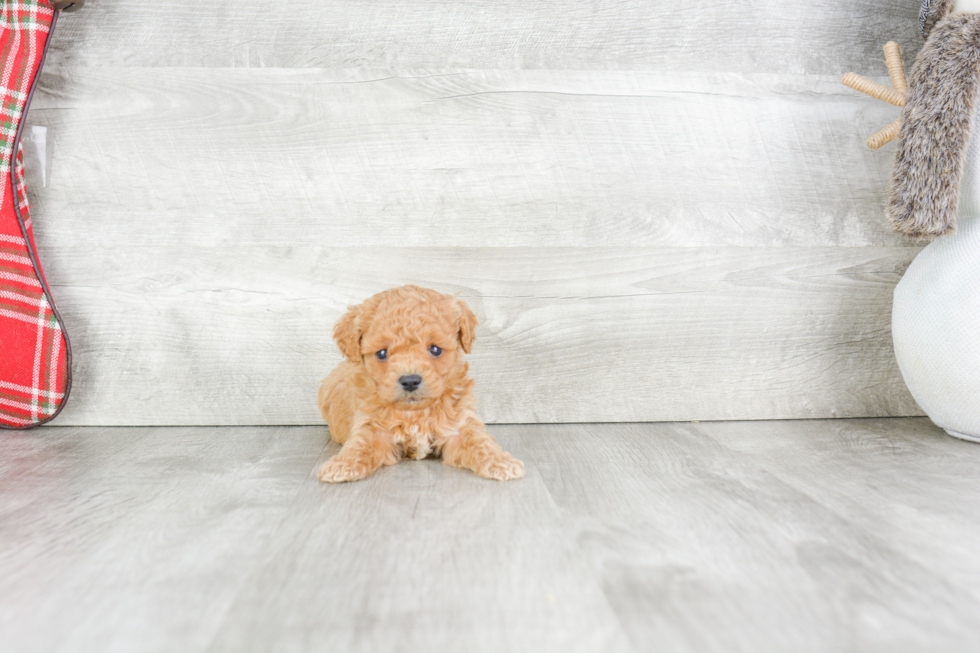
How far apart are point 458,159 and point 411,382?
0.60 m

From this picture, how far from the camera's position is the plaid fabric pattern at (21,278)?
1356 millimetres

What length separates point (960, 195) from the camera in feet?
4.37

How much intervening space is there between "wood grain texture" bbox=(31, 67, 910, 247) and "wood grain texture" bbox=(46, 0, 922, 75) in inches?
1.3

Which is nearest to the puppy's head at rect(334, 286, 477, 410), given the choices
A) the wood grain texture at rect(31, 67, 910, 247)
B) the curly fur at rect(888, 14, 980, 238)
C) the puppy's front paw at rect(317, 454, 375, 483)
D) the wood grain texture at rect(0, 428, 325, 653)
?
the puppy's front paw at rect(317, 454, 375, 483)

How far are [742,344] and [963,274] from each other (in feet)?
1.48

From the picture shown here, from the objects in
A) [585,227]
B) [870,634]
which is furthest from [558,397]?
[870,634]

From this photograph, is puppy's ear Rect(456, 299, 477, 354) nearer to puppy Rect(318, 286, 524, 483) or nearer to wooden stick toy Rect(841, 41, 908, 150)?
puppy Rect(318, 286, 524, 483)

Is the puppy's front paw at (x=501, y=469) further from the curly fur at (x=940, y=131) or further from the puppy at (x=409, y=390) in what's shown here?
the curly fur at (x=940, y=131)

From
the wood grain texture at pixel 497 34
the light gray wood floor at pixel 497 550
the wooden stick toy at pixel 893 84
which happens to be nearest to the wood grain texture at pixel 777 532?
the light gray wood floor at pixel 497 550

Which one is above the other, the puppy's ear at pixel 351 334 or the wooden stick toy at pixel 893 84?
the wooden stick toy at pixel 893 84

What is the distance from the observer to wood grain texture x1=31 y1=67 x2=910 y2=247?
4.84 ft

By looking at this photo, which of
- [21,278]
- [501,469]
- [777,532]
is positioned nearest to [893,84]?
[777,532]

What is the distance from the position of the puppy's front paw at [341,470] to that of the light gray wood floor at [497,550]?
0.03 meters

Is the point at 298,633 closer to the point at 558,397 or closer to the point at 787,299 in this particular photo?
the point at 558,397
